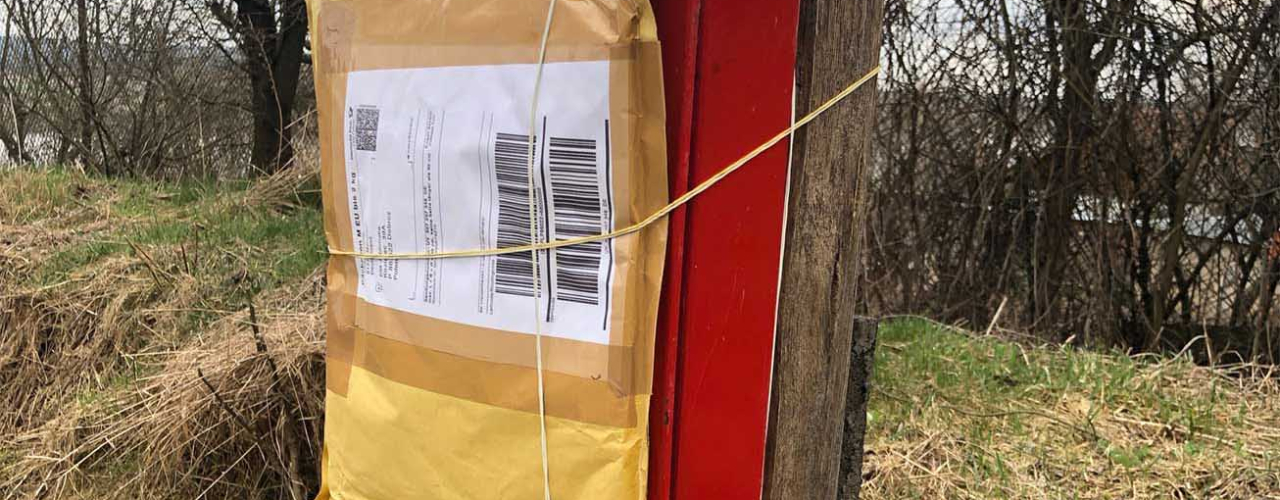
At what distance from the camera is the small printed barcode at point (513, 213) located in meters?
1.49

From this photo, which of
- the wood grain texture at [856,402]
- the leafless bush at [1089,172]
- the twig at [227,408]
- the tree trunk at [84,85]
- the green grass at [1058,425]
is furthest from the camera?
the tree trunk at [84,85]

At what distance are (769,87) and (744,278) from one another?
0.31 metres

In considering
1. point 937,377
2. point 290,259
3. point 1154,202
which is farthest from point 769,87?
point 1154,202

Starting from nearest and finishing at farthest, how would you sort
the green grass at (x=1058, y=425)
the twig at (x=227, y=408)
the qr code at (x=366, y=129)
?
the qr code at (x=366, y=129), the twig at (x=227, y=408), the green grass at (x=1058, y=425)

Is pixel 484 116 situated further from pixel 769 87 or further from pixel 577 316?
pixel 769 87

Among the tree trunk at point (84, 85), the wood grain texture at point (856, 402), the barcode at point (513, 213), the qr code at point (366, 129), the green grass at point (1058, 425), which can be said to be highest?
the tree trunk at point (84, 85)

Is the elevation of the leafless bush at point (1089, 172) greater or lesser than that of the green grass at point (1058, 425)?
greater

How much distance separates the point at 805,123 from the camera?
1446 mm

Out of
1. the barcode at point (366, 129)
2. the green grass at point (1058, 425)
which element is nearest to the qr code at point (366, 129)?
the barcode at point (366, 129)

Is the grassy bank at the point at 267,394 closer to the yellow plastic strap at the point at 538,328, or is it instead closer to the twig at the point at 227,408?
the twig at the point at 227,408

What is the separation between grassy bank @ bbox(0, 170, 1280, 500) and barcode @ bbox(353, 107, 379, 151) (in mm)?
1286

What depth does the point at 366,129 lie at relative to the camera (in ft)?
5.58

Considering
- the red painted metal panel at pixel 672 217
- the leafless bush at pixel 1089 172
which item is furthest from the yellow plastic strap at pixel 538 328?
the leafless bush at pixel 1089 172

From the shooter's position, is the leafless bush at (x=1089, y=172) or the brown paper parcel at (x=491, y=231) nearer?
the brown paper parcel at (x=491, y=231)
